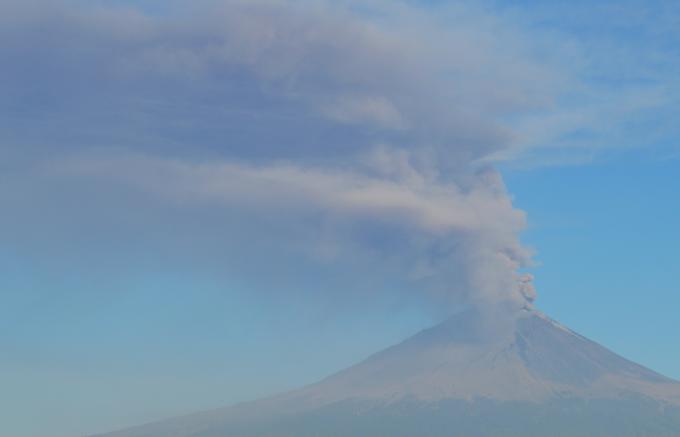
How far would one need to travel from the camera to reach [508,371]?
642 feet

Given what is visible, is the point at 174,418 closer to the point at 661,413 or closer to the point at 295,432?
the point at 295,432

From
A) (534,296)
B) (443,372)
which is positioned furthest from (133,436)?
(534,296)

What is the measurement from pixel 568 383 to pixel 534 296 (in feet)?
62.6

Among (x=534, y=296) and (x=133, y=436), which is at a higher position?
(x=534, y=296)

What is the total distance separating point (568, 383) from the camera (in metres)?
192

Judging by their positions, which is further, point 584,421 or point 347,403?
point 347,403

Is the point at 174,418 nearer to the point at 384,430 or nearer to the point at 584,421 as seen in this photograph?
the point at 384,430

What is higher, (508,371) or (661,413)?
(508,371)

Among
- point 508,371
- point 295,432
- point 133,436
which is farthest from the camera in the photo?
point 508,371

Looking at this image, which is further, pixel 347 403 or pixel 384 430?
pixel 347 403

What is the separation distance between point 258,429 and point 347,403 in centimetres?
2013

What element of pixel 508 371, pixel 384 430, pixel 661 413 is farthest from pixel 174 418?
pixel 661 413

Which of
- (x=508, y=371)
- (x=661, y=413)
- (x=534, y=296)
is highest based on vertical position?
(x=534, y=296)

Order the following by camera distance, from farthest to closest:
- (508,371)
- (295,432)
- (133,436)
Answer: (508,371) < (133,436) < (295,432)
